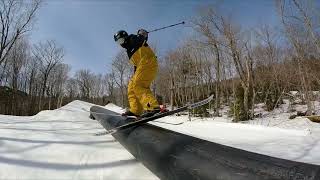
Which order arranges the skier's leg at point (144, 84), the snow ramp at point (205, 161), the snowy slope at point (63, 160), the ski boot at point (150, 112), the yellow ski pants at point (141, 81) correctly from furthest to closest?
the yellow ski pants at point (141, 81) < the skier's leg at point (144, 84) < the ski boot at point (150, 112) < the snowy slope at point (63, 160) < the snow ramp at point (205, 161)

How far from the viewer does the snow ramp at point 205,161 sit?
1556 millimetres

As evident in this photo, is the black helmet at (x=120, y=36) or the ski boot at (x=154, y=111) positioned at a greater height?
the black helmet at (x=120, y=36)

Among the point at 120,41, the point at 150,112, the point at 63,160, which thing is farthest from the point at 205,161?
the point at 120,41

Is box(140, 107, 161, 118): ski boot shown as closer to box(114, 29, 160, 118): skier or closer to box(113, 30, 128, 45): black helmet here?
box(114, 29, 160, 118): skier

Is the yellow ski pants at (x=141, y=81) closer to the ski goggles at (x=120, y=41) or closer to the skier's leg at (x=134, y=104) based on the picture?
the skier's leg at (x=134, y=104)

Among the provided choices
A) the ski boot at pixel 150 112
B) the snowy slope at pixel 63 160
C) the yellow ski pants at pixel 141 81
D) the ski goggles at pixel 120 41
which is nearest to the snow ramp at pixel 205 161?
the snowy slope at pixel 63 160

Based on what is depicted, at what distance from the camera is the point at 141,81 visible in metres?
4.37

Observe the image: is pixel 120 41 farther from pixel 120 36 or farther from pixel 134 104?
pixel 134 104

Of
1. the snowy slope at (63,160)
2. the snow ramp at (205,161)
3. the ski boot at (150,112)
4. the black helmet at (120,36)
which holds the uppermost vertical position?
the black helmet at (120,36)

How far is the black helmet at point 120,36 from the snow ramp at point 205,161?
2.07 m

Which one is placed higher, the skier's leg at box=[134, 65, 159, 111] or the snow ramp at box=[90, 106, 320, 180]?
the skier's leg at box=[134, 65, 159, 111]

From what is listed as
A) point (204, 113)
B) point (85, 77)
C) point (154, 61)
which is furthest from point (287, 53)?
point (85, 77)

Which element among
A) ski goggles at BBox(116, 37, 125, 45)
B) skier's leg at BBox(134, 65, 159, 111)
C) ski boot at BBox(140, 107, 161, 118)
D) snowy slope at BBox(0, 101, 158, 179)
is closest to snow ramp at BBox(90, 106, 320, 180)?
snowy slope at BBox(0, 101, 158, 179)

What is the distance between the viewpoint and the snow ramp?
1.56m
